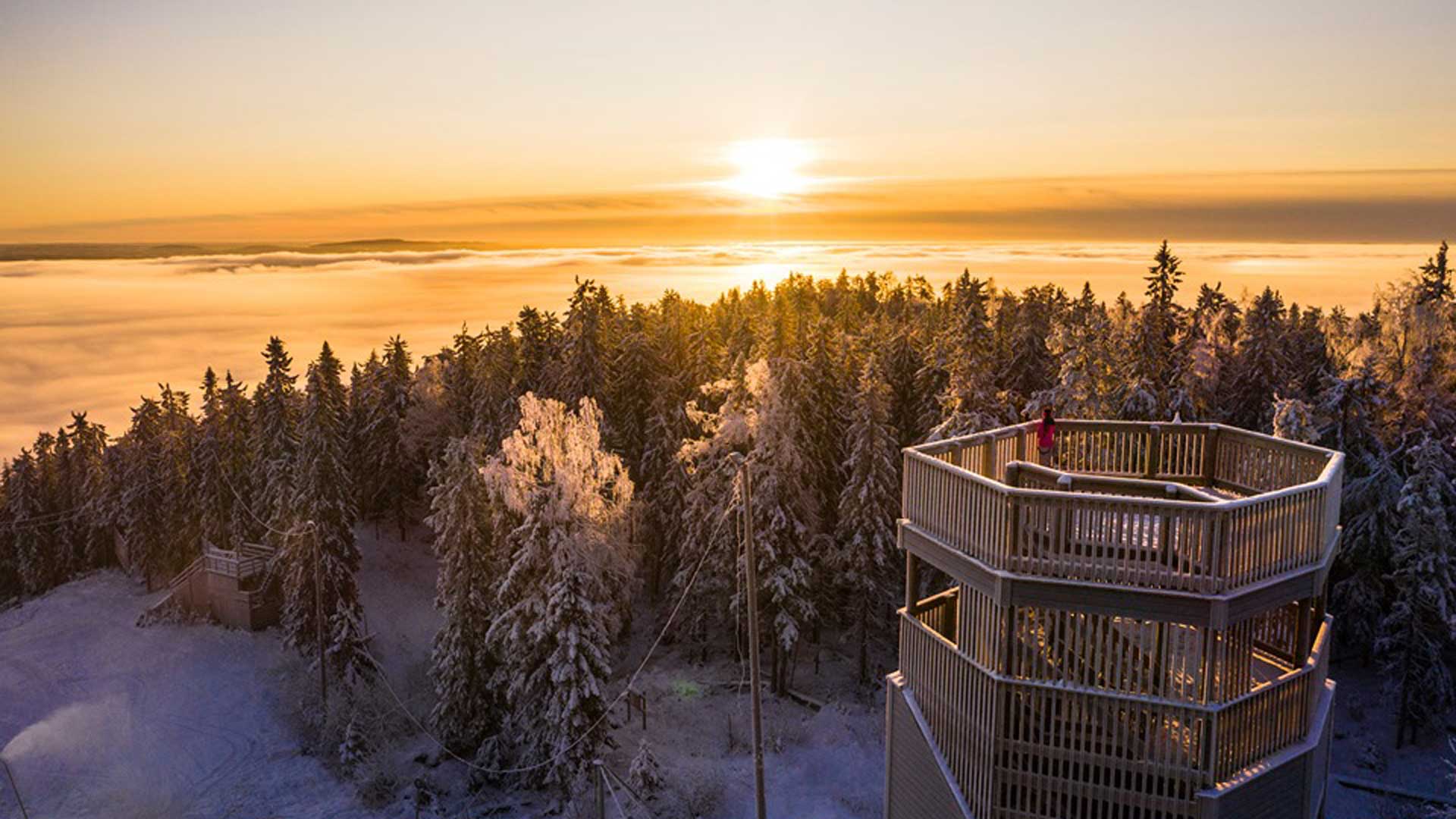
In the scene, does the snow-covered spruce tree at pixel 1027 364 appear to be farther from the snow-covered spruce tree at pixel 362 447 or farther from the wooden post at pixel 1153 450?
the snow-covered spruce tree at pixel 362 447

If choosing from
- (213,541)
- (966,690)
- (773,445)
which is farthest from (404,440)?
(966,690)

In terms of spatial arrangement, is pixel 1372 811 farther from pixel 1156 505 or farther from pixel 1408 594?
pixel 1156 505

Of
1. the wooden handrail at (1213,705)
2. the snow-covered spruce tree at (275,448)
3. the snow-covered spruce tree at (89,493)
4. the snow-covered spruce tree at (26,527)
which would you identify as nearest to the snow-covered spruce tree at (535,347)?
the snow-covered spruce tree at (275,448)

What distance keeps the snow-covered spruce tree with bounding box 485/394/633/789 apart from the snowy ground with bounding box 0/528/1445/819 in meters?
2.71

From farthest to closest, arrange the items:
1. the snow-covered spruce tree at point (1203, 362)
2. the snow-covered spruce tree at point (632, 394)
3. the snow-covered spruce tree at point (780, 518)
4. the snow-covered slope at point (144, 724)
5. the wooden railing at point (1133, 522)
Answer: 1. the snow-covered spruce tree at point (632, 394)
2. the snow-covered spruce tree at point (1203, 362)
3. the snow-covered spruce tree at point (780, 518)
4. the snow-covered slope at point (144, 724)
5. the wooden railing at point (1133, 522)

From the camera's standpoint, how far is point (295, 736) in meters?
36.0

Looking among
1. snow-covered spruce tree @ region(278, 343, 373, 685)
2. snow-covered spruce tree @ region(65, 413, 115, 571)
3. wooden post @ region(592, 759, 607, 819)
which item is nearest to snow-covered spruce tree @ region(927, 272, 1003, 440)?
wooden post @ region(592, 759, 607, 819)

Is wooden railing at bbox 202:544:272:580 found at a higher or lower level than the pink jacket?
lower

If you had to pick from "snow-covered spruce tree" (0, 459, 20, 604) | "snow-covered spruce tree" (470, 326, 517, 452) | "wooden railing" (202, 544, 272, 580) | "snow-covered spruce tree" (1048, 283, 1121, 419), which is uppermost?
"snow-covered spruce tree" (1048, 283, 1121, 419)

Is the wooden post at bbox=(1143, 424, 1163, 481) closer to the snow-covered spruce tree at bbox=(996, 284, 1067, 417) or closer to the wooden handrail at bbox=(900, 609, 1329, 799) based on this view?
the wooden handrail at bbox=(900, 609, 1329, 799)

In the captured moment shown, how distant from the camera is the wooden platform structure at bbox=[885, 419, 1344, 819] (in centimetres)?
1269

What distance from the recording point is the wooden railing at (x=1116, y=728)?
12906 millimetres

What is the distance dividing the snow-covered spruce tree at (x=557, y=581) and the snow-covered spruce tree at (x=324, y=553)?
44.9ft

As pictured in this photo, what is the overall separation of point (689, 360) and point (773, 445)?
55.6 ft
